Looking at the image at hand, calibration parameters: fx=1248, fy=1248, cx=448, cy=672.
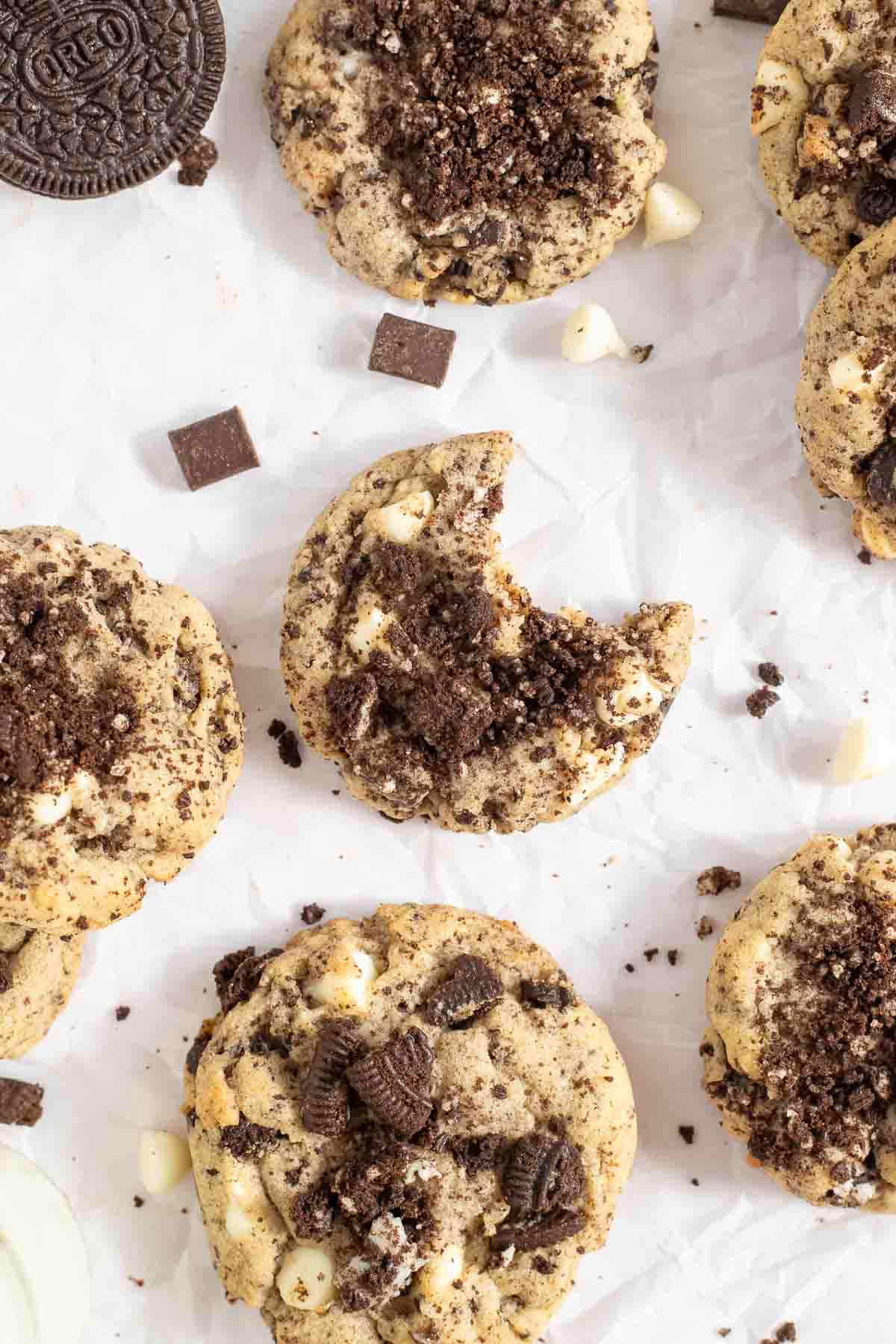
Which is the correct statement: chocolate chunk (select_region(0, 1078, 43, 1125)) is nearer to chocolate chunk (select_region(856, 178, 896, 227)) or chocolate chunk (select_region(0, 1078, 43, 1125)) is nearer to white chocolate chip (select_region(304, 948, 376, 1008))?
white chocolate chip (select_region(304, 948, 376, 1008))

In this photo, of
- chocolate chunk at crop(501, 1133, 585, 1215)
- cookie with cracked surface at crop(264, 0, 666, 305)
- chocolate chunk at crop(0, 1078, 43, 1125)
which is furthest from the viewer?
chocolate chunk at crop(0, 1078, 43, 1125)

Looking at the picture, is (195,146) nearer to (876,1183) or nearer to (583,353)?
(583,353)

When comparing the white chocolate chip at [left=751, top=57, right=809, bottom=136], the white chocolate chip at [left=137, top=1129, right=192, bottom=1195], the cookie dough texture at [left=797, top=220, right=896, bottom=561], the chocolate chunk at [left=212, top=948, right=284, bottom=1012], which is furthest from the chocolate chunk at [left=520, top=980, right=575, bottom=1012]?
the white chocolate chip at [left=751, top=57, right=809, bottom=136]

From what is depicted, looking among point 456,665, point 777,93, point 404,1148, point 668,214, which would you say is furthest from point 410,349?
point 404,1148

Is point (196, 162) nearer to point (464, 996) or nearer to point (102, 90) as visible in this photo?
point (102, 90)

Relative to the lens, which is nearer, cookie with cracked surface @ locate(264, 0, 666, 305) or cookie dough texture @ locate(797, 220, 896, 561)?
cookie dough texture @ locate(797, 220, 896, 561)

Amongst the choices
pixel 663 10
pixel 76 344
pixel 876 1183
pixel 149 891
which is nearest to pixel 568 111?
pixel 663 10
